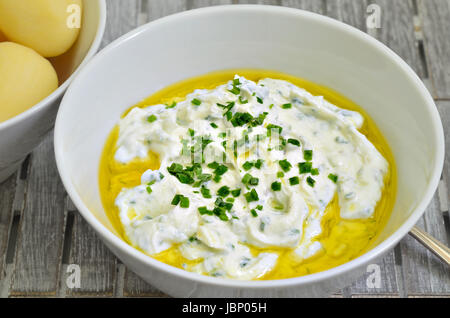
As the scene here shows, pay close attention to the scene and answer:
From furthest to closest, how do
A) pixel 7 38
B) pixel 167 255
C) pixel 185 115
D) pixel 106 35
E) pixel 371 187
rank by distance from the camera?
pixel 106 35 < pixel 7 38 < pixel 185 115 < pixel 371 187 < pixel 167 255

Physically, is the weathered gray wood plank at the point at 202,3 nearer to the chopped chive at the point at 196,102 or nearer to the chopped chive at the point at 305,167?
the chopped chive at the point at 196,102

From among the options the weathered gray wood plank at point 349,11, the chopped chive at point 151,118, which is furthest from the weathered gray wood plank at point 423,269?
the weathered gray wood plank at point 349,11

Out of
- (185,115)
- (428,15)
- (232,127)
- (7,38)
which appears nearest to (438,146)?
(232,127)

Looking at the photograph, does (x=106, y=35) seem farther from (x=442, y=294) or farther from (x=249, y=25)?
(x=442, y=294)

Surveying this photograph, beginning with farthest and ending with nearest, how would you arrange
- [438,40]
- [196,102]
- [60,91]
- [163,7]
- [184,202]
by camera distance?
1. [163,7]
2. [438,40]
3. [196,102]
4. [60,91]
5. [184,202]

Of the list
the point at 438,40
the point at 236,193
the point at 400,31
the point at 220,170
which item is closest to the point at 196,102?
the point at 220,170

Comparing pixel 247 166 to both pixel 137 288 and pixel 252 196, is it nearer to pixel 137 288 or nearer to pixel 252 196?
pixel 252 196
